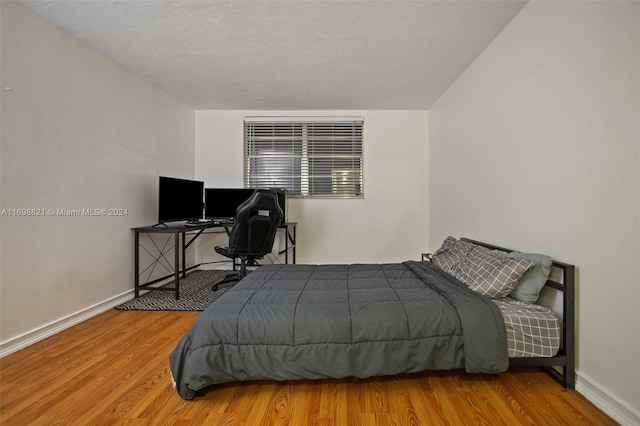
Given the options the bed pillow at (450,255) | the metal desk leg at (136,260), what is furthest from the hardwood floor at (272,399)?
the metal desk leg at (136,260)

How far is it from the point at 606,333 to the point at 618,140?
0.98m

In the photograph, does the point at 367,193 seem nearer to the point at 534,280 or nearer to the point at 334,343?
the point at 534,280

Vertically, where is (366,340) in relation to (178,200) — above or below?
below

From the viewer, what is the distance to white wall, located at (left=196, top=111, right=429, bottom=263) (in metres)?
3.93

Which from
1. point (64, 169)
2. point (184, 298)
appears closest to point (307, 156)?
point (184, 298)

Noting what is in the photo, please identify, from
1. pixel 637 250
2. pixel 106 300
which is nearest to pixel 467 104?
pixel 637 250

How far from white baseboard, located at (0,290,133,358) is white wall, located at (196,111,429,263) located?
4.92 ft

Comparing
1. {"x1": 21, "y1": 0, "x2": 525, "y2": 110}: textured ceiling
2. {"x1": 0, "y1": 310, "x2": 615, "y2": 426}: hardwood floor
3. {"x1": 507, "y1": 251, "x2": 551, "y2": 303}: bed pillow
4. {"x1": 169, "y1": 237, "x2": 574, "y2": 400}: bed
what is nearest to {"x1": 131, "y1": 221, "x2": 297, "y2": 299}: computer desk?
{"x1": 0, "y1": 310, "x2": 615, "y2": 426}: hardwood floor

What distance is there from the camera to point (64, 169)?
2172 mm

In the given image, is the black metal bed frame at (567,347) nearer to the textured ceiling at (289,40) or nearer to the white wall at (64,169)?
the textured ceiling at (289,40)

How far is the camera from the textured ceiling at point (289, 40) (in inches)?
73.7

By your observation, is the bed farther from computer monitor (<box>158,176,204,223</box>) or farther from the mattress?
computer monitor (<box>158,176,204,223</box>)

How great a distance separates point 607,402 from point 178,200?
396 centimetres

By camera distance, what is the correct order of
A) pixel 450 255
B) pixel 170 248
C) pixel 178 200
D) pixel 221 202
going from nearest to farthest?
1. pixel 450 255
2. pixel 178 200
3. pixel 170 248
4. pixel 221 202
